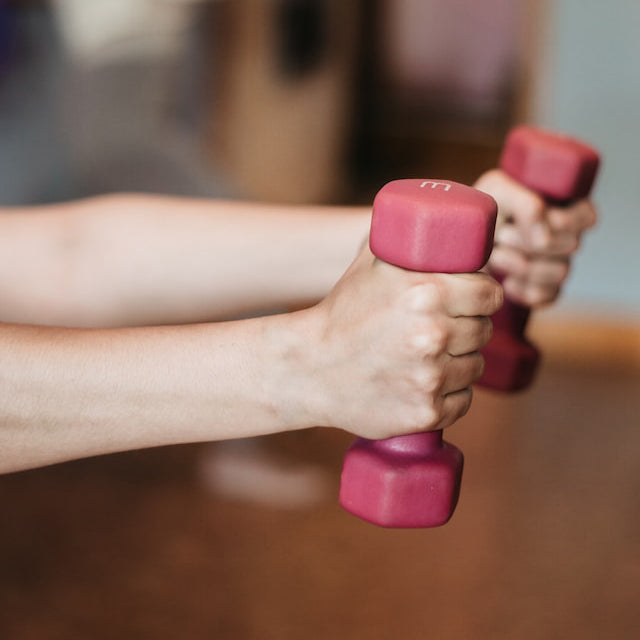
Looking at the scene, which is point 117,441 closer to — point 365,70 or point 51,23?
point 51,23

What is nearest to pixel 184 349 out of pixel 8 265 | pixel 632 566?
pixel 8 265

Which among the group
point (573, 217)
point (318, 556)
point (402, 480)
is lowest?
point (318, 556)

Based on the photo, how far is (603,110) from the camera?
2.18 m

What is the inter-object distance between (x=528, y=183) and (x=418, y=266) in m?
0.37

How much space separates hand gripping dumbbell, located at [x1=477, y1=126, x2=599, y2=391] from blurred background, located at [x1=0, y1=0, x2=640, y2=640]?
0.57 m

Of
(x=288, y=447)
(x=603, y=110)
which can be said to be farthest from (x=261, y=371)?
(x=603, y=110)

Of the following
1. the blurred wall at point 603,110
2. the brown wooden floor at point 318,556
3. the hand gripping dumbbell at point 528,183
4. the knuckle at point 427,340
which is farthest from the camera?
the blurred wall at point 603,110

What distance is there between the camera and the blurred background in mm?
1488

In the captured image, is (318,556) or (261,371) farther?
(318,556)

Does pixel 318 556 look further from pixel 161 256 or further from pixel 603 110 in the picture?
pixel 603 110

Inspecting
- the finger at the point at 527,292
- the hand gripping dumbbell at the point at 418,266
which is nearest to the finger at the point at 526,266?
the finger at the point at 527,292

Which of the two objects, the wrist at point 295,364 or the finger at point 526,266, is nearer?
the wrist at point 295,364

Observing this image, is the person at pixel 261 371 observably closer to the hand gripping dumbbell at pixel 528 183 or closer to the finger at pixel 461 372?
the finger at pixel 461 372

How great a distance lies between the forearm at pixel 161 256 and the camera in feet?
3.38
